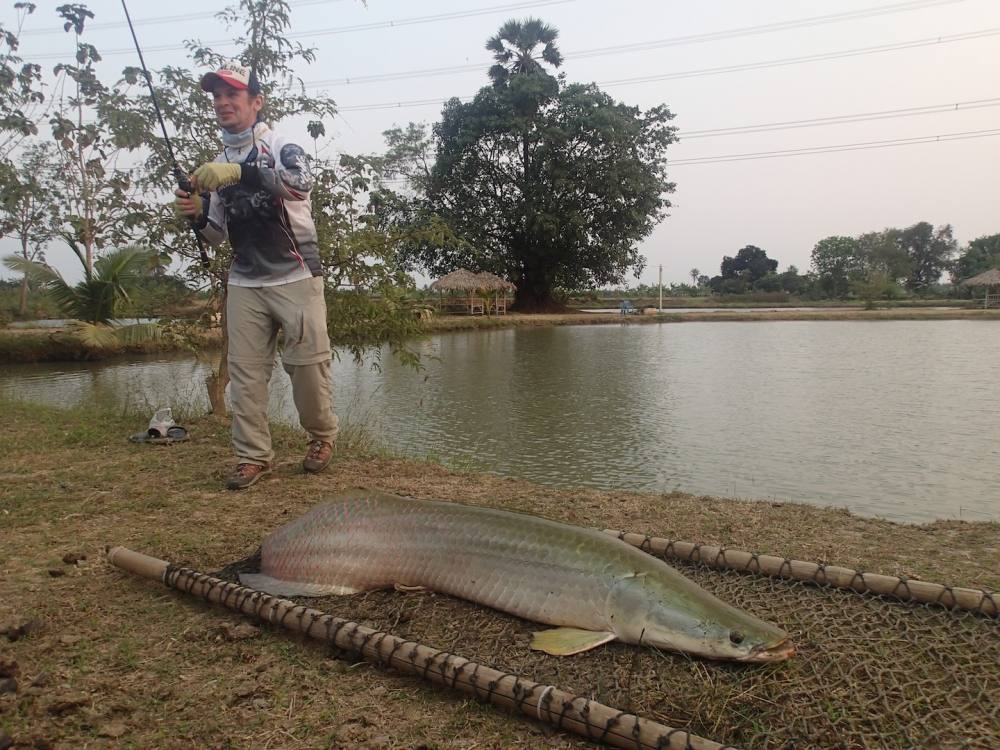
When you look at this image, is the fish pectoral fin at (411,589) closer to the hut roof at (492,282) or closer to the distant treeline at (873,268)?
the hut roof at (492,282)

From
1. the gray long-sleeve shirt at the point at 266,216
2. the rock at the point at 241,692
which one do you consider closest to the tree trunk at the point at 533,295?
the gray long-sleeve shirt at the point at 266,216

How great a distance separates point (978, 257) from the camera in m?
59.4

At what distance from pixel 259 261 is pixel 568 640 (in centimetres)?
302

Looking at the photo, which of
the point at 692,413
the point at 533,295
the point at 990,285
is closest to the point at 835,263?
the point at 990,285

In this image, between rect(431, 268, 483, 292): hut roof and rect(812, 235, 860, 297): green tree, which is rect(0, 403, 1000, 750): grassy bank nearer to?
rect(431, 268, 483, 292): hut roof

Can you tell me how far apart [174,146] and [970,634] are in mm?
7104

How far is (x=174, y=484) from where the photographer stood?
439 cm

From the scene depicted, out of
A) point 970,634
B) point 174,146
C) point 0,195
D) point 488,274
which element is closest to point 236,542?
point 970,634

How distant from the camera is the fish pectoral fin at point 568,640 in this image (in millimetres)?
2129

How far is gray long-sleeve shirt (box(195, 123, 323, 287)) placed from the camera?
3.97 meters

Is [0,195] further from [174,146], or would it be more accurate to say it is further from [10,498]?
[10,498]

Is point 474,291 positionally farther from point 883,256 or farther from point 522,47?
point 883,256

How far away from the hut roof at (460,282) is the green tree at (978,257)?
4644cm

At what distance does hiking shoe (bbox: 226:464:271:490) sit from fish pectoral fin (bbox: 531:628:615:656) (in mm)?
2662
